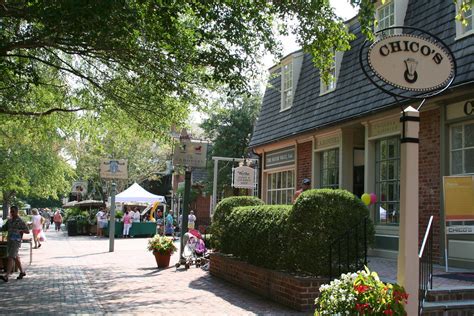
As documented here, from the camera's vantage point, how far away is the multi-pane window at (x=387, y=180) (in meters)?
12.0

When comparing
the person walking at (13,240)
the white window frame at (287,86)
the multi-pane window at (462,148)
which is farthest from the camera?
the white window frame at (287,86)

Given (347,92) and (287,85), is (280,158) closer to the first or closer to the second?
(287,85)

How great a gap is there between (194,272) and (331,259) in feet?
19.0

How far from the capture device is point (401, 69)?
5270mm

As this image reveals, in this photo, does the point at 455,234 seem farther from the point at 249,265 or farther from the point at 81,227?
the point at 81,227

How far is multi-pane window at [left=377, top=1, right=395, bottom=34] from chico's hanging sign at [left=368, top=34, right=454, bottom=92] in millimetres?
7270

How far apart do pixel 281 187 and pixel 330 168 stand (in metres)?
3.36

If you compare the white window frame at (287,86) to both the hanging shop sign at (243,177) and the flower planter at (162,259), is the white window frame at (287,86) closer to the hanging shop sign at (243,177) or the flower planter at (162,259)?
the hanging shop sign at (243,177)

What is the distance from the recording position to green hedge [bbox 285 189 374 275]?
8.25m

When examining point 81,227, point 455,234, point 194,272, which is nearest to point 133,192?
point 81,227

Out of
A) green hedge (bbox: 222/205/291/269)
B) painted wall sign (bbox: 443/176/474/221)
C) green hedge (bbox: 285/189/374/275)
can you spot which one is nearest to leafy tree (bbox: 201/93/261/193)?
green hedge (bbox: 222/205/291/269)

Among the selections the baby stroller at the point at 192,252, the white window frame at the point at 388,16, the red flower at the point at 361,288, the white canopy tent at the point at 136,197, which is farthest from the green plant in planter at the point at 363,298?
the white canopy tent at the point at 136,197

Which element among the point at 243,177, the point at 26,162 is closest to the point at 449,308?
the point at 243,177

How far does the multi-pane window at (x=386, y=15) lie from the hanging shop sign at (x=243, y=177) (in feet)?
23.3
